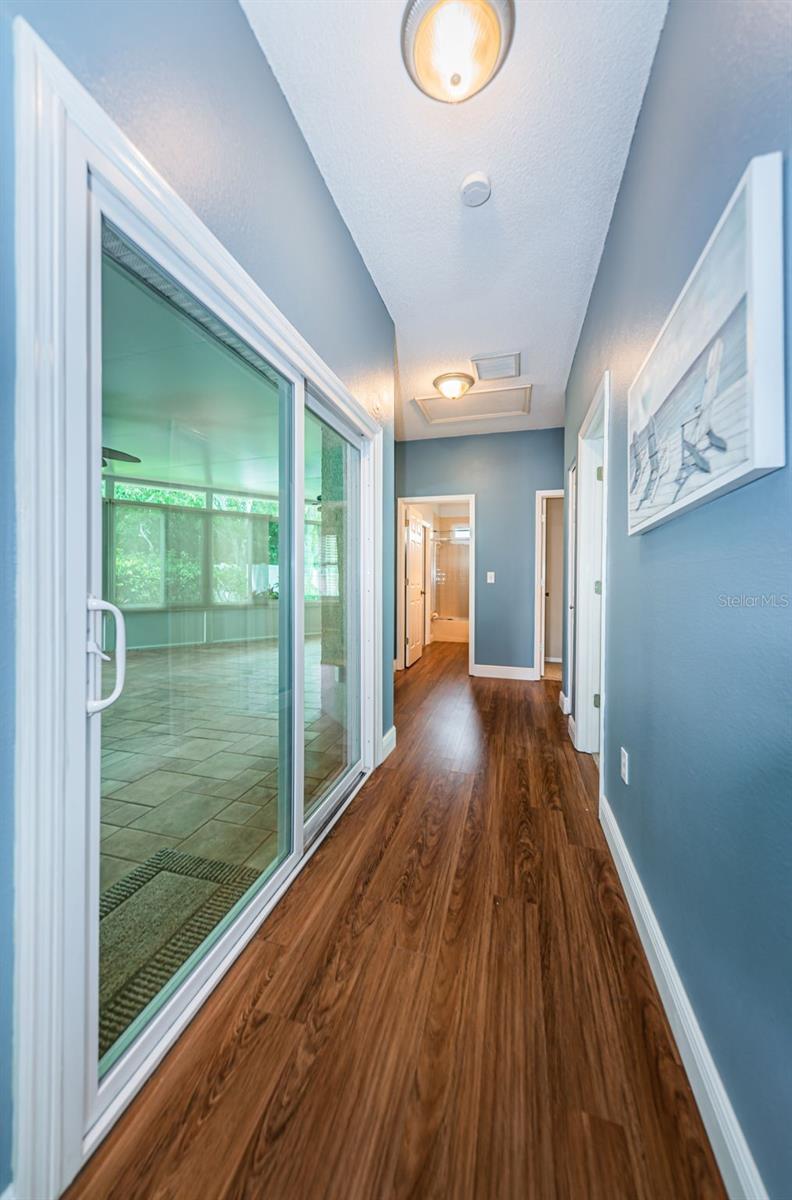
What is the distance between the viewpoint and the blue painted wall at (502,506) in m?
4.77

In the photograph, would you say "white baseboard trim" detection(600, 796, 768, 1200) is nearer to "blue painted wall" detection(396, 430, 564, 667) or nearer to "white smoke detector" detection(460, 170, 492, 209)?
"white smoke detector" detection(460, 170, 492, 209)

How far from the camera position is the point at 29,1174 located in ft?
2.40

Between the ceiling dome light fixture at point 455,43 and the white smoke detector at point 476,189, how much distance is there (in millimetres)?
366

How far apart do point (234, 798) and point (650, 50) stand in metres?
2.83

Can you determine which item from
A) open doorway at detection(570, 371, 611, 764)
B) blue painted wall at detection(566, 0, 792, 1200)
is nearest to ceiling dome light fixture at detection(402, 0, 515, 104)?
blue painted wall at detection(566, 0, 792, 1200)

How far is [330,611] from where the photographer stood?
7.11 ft

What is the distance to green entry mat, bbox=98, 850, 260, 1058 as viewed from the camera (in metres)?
1.03

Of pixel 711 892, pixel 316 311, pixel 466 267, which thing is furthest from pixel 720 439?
pixel 466 267

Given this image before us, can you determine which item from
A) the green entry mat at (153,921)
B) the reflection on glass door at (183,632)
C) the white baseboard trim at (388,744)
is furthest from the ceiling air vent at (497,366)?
the green entry mat at (153,921)

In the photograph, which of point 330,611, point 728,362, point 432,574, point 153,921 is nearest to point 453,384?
point 330,611

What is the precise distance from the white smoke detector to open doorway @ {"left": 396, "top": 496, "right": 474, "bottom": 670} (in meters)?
3.19

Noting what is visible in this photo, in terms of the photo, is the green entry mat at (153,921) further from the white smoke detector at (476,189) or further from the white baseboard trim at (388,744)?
the white smoke detector at (476,189)

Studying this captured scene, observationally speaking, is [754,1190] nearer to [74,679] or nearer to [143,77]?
[74,679]

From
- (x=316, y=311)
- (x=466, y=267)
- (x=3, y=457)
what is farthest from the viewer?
(x=466, y=267)
